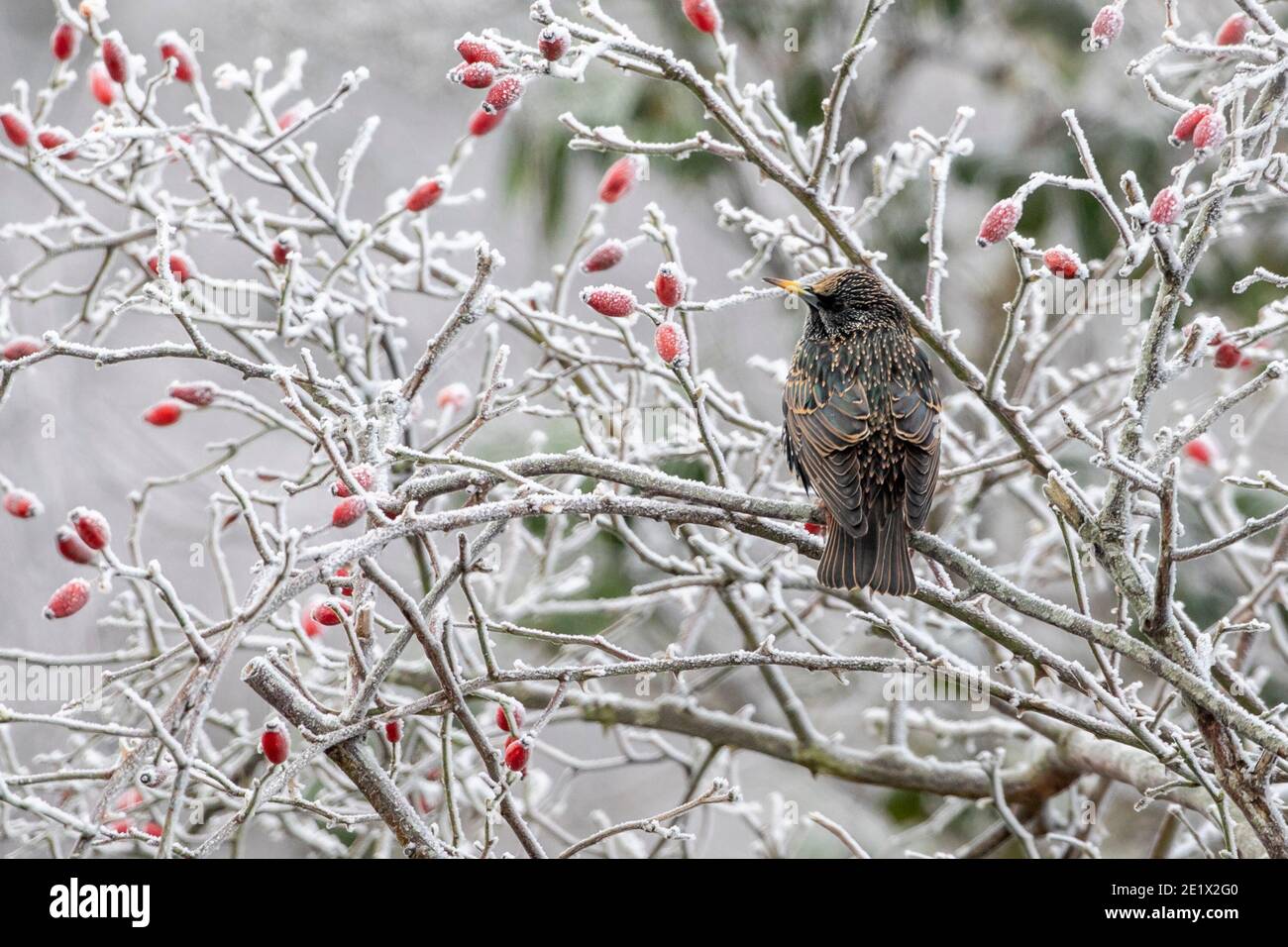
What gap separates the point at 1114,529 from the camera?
7.24ft

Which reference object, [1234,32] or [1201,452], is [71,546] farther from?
[1201,452]

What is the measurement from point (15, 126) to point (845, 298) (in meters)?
1.92

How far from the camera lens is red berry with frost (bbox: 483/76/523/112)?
2074mm

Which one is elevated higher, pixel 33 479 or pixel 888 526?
pixel 33 479

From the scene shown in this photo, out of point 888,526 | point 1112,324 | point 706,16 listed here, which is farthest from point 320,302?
point 1112,324

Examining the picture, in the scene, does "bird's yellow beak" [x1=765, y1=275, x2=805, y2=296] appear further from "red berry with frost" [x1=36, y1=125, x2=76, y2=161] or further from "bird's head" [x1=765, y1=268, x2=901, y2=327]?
"red berry with frost" [x1=36, y1=125, x2=76, y2=161]

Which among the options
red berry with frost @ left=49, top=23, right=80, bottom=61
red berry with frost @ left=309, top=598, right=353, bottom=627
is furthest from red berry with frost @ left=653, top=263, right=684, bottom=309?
red berry with frost @ left=49, top=23, right=80, bottom=61

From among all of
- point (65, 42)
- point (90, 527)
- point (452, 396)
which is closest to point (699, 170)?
point (452, 396)

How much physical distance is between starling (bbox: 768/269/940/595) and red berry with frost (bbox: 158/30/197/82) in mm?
1352

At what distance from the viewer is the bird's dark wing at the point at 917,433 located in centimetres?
278

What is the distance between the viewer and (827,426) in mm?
3000

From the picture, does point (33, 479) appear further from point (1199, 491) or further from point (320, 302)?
point (1199, 491)
